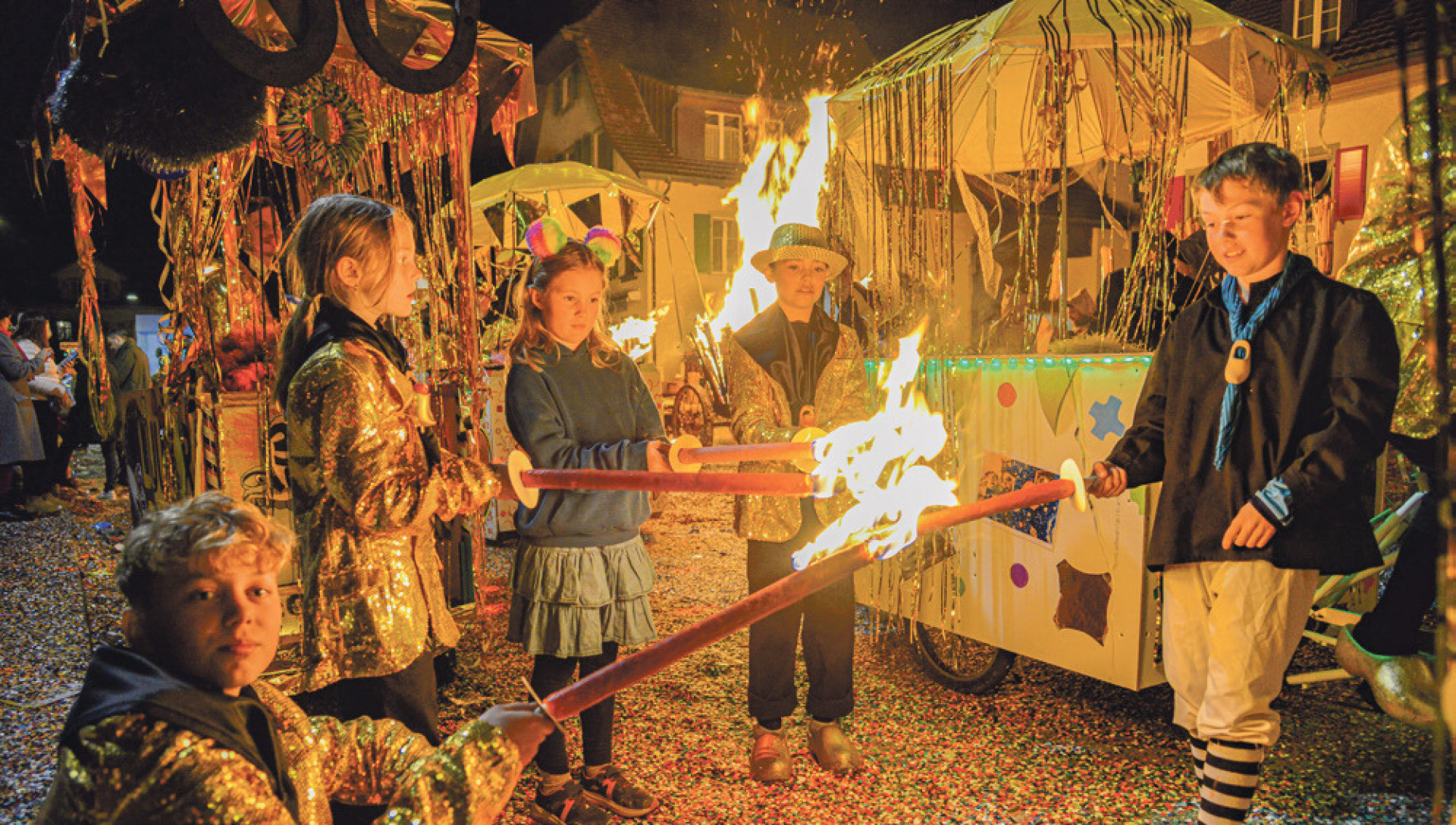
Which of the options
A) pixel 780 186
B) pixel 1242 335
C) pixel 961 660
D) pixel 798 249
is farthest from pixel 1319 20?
pixel 1242 335

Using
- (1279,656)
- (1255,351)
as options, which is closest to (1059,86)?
(1255,351)

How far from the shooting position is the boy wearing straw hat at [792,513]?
125 inches

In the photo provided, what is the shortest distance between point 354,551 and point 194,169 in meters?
2.53

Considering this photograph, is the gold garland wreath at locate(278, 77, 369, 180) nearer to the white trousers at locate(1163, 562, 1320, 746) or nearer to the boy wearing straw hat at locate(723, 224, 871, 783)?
the boy wearing straw hat at locate(723, 224, 871, 783)

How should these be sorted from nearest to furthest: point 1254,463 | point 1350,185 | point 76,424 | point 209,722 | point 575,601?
point 209,722, point 1254,463, point 575,601, point 1350,185, point 76,424

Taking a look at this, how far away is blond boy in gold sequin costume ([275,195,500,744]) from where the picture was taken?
198 cm

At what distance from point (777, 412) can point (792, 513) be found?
1.33ft

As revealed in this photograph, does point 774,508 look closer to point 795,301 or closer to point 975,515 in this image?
point 795,301

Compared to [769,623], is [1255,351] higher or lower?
higher

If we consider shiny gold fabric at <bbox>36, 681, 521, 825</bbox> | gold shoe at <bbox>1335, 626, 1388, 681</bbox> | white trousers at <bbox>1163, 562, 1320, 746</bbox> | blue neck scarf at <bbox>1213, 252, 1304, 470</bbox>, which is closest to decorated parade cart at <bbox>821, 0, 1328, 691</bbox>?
gold shoe at <bbox>1335, 626, 1388, 681</bbox>

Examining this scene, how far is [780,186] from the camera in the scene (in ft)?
20.9

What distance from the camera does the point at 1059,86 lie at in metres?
4.02

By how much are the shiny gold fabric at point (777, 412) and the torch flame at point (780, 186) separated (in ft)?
5.65

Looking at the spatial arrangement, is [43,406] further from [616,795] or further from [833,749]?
[833,749]
